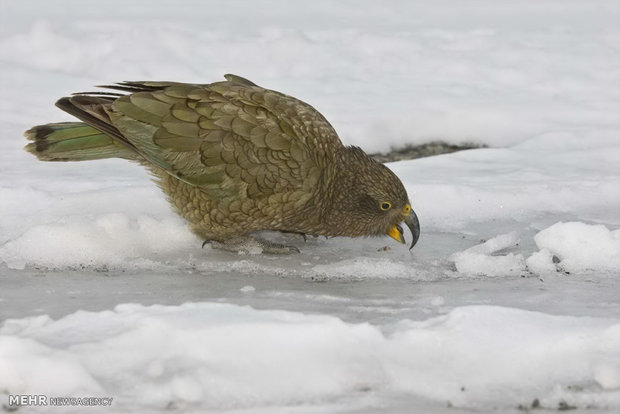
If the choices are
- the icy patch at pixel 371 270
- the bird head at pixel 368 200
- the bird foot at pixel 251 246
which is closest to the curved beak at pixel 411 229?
the bird head at pixel 368 200

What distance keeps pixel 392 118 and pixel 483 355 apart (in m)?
4.56

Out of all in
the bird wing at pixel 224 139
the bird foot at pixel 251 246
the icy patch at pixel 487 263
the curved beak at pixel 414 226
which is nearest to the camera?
the icy patch at pixel 487 263

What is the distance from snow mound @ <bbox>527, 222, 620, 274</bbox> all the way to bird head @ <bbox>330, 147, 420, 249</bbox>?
79 centimetres

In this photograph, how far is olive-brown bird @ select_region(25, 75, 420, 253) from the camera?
5461mm

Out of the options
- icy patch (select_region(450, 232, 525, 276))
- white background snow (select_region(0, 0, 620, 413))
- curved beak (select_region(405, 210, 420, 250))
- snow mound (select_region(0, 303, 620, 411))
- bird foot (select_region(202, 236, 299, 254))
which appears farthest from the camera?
bird foot (select_region(202, 236, 299, 254))

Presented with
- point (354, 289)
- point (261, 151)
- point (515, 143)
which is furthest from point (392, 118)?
point (354, 289)

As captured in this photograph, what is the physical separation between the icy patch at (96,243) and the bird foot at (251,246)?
20 cm

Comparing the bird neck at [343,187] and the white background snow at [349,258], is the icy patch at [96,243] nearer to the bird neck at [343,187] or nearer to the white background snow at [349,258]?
the white background snow at [349,258]

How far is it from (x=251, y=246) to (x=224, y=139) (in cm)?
75

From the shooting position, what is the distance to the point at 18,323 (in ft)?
13.6

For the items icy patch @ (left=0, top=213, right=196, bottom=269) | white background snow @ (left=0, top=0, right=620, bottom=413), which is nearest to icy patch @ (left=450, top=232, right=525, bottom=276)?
white background snow @ (left=0, top=0, right=620, bottom=413)

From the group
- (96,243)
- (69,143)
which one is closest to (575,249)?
(96,243)

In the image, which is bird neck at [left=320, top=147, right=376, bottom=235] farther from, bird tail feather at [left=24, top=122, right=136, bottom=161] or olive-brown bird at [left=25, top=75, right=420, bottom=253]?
bird tail feather at [left=24, top=122, right=136, bottom=161]

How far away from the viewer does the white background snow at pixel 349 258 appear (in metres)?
3.78
